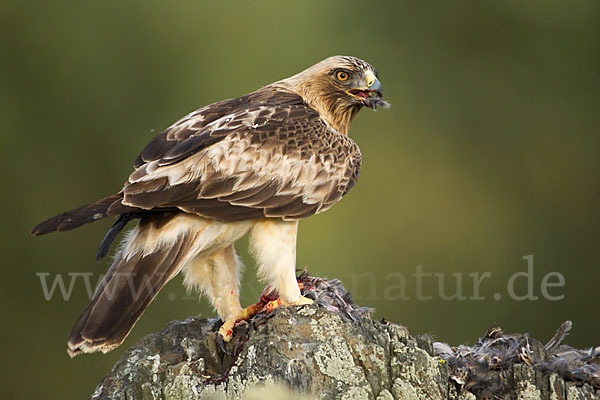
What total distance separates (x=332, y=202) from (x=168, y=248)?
104cm

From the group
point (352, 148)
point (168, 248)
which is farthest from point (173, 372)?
point (352, 148)

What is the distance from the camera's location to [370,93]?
18.2 feet

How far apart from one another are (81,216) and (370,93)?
7.30ft

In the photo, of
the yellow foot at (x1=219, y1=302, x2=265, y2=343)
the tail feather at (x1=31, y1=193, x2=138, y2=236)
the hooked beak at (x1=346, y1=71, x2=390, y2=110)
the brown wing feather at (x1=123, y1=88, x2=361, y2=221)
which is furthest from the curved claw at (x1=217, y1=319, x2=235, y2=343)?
the hooked beak at (x1=346, y1=71, x2=390, y2=110)

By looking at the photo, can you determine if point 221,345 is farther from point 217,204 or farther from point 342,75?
point 342,75

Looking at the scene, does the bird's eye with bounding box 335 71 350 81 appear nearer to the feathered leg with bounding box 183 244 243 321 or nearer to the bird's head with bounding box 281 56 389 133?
the bird's head with bounding box 281 56 389 133

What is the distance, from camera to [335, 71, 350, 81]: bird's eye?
18.0ft

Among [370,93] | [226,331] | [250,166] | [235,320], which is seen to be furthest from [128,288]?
[370,93]

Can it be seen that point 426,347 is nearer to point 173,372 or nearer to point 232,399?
Answer: point 232,399

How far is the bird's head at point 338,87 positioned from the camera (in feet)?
18.0

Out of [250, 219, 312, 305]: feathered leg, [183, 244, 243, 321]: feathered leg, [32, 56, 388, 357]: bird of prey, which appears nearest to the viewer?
[32, 56, 388, 357]: bird of prey

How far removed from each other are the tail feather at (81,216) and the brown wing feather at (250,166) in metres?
0.06

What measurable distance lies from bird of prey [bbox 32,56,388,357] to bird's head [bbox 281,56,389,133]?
8.9 inches

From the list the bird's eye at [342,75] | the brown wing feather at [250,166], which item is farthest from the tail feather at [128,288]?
the bird's eye at [342,75]
